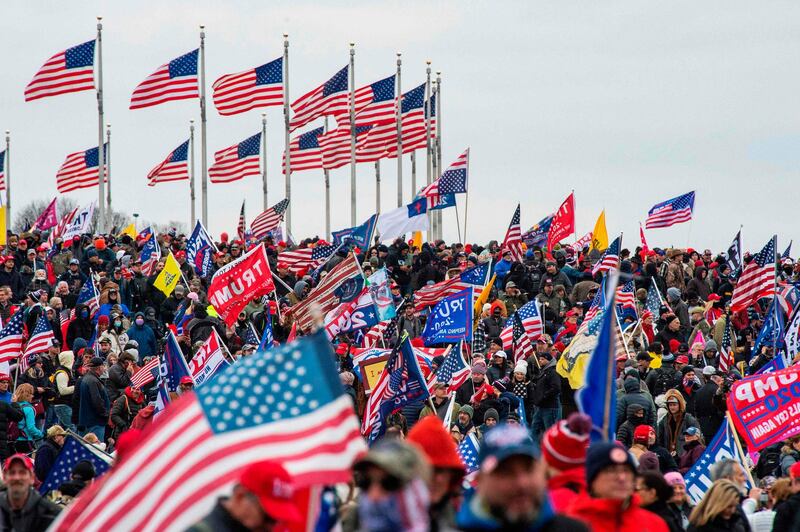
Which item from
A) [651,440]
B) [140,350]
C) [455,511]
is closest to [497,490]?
[455,511]

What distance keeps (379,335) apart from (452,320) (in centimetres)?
128

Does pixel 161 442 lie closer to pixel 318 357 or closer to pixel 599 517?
pixel 318 357

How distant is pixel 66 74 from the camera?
143 ft

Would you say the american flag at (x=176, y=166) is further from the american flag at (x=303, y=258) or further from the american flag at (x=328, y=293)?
the american flag at (x=328, y=293)

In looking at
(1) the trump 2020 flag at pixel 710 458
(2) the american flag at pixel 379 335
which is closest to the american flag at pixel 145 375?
(2) the american flag at pixel 379 335

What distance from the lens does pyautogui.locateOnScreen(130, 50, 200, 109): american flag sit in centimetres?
4281

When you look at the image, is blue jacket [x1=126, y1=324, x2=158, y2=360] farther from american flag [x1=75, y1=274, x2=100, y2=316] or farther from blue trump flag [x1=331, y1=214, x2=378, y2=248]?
blue trump flag [x1=331, y1=214, x2=378, y2=248]

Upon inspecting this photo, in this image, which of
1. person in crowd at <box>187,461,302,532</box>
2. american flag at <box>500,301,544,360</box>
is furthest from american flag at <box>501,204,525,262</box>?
person in crowd at <box>187,461,302,532</box>

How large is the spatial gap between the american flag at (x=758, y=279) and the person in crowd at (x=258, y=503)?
20.3 meters

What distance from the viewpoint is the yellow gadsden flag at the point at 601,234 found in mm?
40812

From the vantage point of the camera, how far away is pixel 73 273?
3195cm

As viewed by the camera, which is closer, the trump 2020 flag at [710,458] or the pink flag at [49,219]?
the trump 2020 flag at [710,458]

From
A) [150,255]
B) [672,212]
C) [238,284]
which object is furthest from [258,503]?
[672,212]

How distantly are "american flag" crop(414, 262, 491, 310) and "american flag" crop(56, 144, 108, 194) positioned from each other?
812 inches
